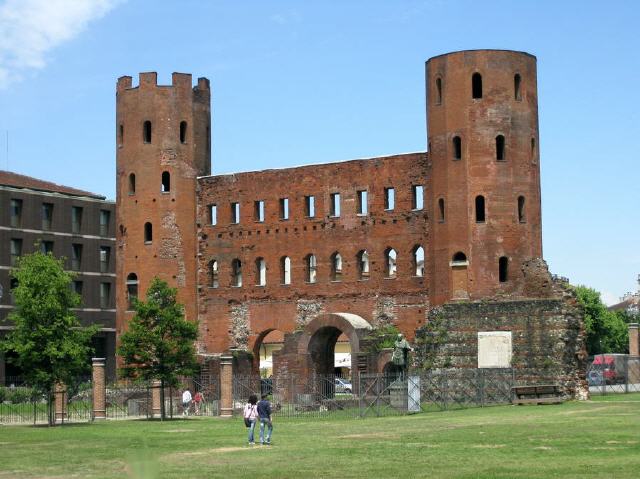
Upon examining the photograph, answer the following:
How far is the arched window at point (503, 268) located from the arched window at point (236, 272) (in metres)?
14.0

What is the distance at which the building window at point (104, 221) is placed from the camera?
82.9 meters

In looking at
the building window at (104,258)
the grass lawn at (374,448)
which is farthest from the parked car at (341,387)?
the building window at (104,258)

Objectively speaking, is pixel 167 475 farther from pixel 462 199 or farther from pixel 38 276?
pixel 462 199

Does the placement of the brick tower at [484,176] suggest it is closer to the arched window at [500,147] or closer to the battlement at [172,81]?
the arched window at [500,147]

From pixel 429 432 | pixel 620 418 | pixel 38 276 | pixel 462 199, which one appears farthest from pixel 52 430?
pixel 462 199

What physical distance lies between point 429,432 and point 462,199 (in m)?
21.7

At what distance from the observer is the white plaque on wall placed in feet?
146

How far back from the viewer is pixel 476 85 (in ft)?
159

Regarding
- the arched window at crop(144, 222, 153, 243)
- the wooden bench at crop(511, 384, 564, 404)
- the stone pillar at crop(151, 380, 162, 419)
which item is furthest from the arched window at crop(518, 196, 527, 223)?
the arched window at crop(144, 222, 153, 243)

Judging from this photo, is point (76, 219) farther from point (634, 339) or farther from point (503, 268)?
point (503, 268)

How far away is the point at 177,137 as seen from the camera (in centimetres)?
5466

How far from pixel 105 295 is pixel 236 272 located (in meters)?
29.2

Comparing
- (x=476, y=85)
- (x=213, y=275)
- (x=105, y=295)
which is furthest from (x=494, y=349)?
(x=105, y=295)

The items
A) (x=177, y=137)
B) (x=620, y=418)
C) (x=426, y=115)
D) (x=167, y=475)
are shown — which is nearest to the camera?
(x=167, y=475)
